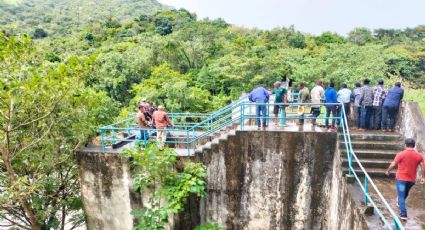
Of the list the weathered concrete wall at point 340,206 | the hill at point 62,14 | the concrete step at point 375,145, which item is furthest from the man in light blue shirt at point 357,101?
the hill at point 62,14

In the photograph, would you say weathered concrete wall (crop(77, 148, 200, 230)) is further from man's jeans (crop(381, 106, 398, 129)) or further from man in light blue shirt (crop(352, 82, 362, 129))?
man's jeans (crop(381, 106, 398, 129))

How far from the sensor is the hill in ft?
232

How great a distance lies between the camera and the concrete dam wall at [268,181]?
8.00 m

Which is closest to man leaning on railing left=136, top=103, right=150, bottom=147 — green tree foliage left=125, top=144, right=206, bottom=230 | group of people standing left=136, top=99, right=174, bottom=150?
group of people standing left=136, top=99, right=174, bottom=150

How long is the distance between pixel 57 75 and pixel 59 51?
34403 millimetres

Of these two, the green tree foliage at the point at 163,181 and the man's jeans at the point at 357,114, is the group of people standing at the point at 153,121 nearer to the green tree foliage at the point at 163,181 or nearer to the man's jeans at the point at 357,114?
the green tree foliage at the point at 163,181

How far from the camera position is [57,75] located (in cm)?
848

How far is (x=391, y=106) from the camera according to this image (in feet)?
28.3

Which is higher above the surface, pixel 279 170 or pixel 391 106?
pixel 391 106

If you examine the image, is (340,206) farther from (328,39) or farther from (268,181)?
(328,39)

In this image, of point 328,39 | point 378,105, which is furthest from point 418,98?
point 328,39

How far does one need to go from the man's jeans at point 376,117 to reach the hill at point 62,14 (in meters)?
59.9

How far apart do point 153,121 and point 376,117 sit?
663 cm

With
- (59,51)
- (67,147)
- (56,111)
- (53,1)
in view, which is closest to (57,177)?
(67,147)
